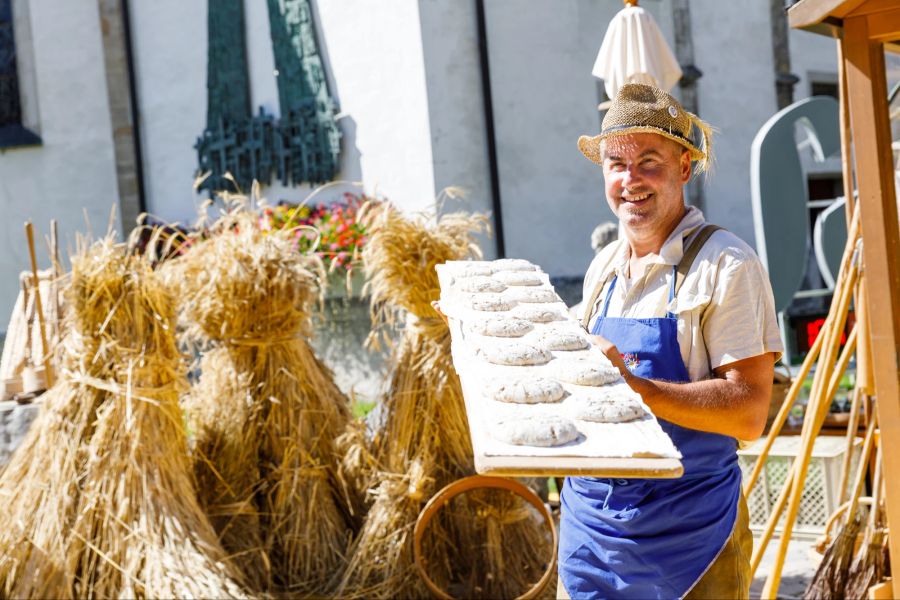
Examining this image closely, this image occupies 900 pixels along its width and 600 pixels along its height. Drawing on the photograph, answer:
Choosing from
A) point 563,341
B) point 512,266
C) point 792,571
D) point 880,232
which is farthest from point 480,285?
point 792,571

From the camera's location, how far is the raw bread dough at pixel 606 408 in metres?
1.66

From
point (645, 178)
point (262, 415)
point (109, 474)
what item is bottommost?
point (109, 474)

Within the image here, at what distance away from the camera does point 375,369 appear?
353 inches

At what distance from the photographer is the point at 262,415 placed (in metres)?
4.07

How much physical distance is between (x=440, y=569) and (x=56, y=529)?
4.76 feet

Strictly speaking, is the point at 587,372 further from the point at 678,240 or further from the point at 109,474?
the point at 109,474

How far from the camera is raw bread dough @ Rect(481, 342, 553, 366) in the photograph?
1922 mm

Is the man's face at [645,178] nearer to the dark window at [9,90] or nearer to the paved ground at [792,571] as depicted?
the paved ground at [792,571]

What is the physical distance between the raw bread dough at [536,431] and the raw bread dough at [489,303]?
0.58 metres

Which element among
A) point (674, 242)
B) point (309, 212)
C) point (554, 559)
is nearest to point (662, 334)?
point (674, 242)

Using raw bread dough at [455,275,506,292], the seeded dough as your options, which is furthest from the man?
the seeded dough

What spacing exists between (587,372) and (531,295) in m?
0.50

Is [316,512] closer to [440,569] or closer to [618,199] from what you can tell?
[440,569]

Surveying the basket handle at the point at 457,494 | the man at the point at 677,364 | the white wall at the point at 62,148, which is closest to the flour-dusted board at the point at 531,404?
the man at the point at 677,364
